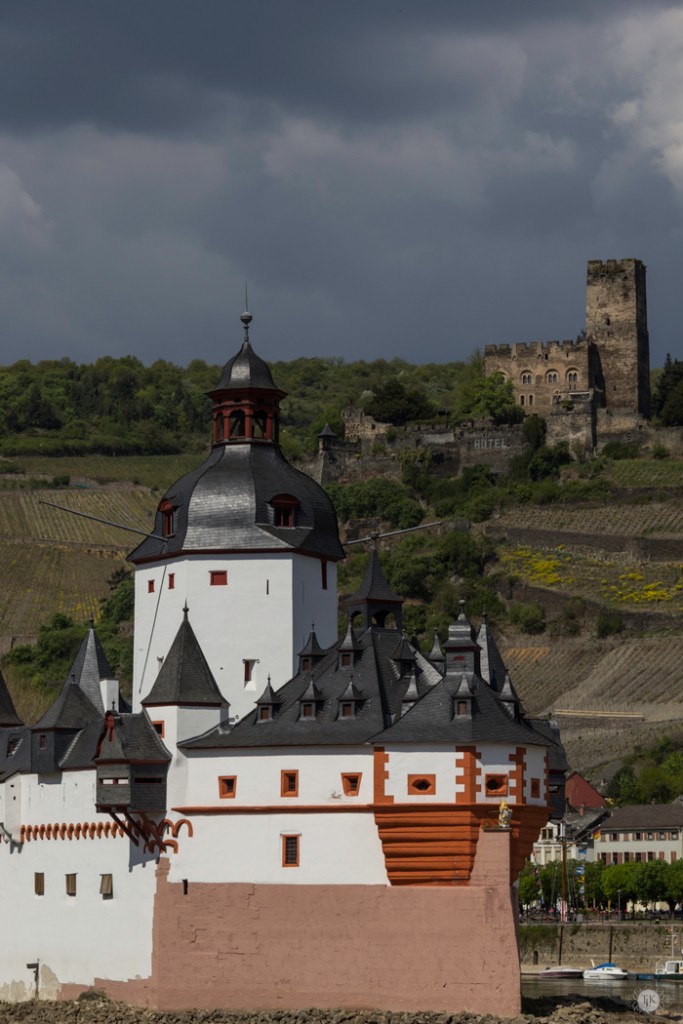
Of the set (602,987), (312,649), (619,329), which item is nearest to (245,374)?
(312,649)

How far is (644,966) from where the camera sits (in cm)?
8031

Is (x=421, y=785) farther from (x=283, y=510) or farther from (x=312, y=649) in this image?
(x=283, y=510)

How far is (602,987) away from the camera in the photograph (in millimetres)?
73750

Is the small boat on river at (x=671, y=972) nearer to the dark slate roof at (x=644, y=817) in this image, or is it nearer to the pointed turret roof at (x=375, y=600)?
the dark slate roof at (x=644, y=817)

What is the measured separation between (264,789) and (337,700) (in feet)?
8.25

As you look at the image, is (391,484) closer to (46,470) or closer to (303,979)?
(46,470)

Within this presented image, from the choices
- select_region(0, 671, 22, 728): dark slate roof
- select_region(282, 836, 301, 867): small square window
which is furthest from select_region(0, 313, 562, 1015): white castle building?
select_region(0, 671, 22, 728): dark slate roof

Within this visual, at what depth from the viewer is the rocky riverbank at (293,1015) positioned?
48.0 m

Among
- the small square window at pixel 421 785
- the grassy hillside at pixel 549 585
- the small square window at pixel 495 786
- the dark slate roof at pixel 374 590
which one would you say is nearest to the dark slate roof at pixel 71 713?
the dark slate roof at pixel 374 590

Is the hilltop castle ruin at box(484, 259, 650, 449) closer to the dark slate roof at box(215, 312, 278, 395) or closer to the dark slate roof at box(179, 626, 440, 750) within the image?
the dark slate roof at box(215, 312, 278, 395)

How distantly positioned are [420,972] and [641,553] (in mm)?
88465

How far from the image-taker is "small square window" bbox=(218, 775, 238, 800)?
51.4m

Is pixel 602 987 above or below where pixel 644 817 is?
below

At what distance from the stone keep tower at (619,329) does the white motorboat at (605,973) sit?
74.5 m
